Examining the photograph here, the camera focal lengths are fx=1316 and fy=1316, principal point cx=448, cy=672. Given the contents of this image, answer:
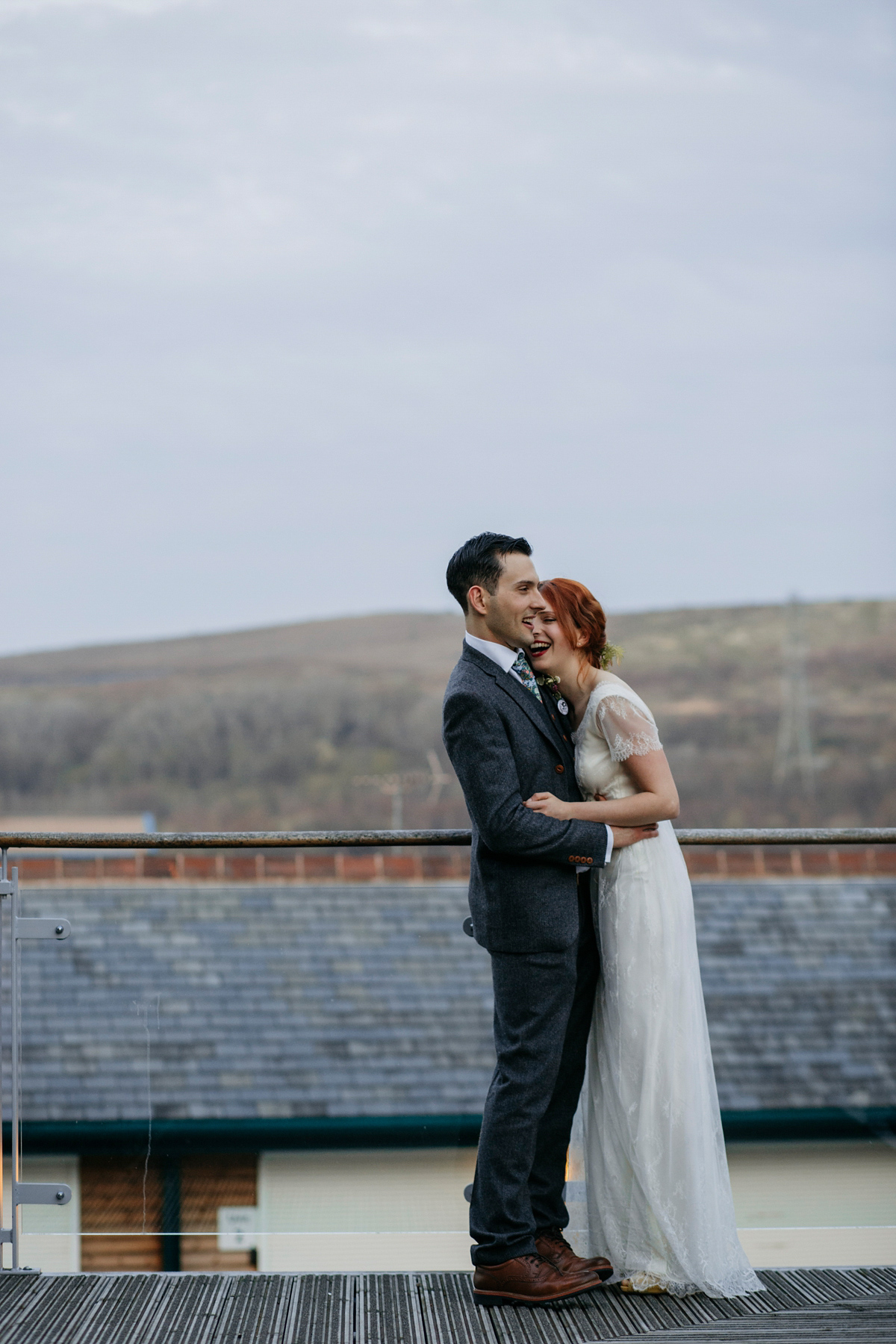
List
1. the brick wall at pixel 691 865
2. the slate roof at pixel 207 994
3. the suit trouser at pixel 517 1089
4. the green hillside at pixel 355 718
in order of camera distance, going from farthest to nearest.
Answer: the green hillside at pixel 355 718 < the brick wall at pixel 691 865 < the slate roof at pixel 207 994 < the suit trouser at pixel 517 1089

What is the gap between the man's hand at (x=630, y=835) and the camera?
2.65 m

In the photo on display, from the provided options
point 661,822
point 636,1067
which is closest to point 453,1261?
point 636,1067

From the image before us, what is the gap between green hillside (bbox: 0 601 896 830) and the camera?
120ft

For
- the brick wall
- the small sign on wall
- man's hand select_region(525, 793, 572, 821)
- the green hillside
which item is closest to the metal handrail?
man's hand select_region(525, 793, 572, 821)

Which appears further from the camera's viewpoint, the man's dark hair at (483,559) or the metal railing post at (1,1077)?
the metal railing post at (1,1077)

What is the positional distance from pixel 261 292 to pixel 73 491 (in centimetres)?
840

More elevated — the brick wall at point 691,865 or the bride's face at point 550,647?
the bride's face at point 550,647

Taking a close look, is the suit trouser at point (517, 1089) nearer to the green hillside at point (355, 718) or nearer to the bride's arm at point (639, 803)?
the bride's arm at point (639, 803)

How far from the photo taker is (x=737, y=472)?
43.4 m

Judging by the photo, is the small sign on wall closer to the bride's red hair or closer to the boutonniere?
the boutonniere

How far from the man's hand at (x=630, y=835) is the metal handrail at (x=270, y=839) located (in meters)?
0.17

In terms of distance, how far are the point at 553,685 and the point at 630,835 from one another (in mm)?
352

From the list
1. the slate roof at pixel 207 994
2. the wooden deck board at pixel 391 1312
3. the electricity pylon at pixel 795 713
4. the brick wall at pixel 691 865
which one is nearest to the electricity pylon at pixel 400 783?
the brick wall at pixel 691 865

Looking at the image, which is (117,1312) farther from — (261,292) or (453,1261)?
(261,292)
